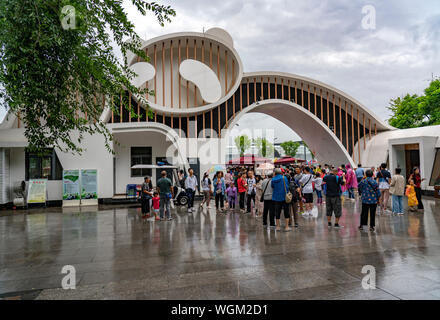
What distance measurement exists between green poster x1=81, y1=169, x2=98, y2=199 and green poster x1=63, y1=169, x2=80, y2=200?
0.24 meters

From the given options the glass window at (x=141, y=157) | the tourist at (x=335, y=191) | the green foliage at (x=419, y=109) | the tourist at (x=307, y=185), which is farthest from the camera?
the green foliage at (x=419, y=109)

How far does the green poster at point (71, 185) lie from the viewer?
44.9 feet

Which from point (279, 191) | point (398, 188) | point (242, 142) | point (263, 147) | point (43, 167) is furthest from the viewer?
point (263, 147)

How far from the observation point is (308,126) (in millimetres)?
22812

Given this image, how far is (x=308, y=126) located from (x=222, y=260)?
1999 cm

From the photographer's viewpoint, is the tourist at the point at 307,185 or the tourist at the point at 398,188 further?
the tourist at the point at 307,185

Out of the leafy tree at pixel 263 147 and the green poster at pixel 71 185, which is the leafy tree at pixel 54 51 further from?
the leafy tree at pixel 263 147

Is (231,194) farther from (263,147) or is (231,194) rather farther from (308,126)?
(263,147)

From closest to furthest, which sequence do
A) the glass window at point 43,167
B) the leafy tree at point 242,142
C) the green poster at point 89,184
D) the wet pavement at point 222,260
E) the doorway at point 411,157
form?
the wet pavement at point 222,260 → the green poster at point 89,184 → the glass window at point 43,167 → the doorway at point 411,157 → the leafy tree at point 242,142

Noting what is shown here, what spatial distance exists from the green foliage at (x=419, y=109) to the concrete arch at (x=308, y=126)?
41.1ft

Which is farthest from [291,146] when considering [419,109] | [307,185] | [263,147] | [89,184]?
[307,185]

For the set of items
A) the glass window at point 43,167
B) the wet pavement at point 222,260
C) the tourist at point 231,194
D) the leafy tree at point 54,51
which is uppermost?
the leafy tree at point 54,51

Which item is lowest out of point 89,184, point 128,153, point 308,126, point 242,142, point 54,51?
point 89,184

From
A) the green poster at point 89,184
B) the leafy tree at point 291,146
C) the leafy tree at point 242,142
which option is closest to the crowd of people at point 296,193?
the green poster at point 89,184
